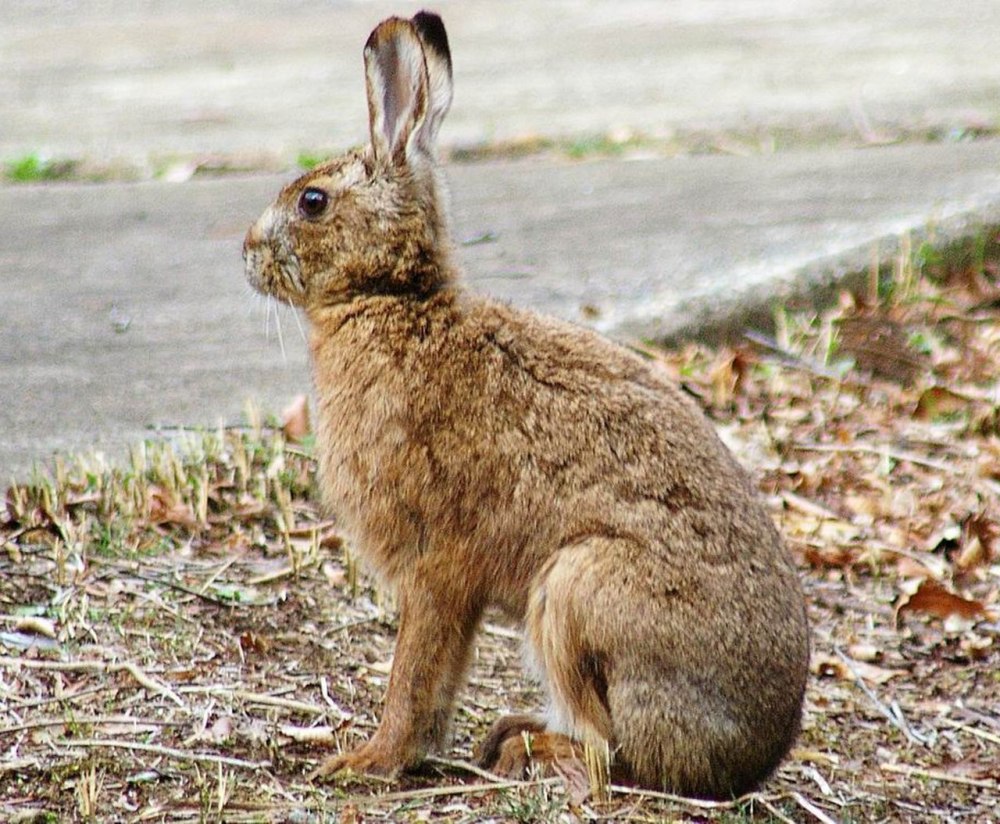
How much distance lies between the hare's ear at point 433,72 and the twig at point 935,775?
5.88 ft

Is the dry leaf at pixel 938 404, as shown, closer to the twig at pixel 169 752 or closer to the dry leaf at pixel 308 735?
the dry leaf at pixel 308 735

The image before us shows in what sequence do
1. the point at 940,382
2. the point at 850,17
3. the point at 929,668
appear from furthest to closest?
the point at 850,17 < the point at 940,382 < the point at 929,668

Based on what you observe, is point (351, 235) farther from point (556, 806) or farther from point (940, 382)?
point (940, 382)

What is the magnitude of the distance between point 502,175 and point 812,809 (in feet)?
19.7

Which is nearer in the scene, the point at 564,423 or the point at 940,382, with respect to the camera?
the point at 564,423

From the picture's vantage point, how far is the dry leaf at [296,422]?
5.57 meters

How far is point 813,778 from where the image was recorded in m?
3.88

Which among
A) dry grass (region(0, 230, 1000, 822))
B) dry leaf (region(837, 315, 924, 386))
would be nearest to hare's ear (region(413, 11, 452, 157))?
dry grass (region(0, 230, 1000, 822))

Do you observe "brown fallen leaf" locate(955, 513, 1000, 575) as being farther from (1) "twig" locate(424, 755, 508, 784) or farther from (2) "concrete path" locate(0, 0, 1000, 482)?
(1) "twig" locate(424, 755, 508, 784)

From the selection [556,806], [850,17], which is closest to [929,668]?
[556,806]

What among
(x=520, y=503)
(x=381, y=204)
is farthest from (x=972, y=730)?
(x=381, y=204)

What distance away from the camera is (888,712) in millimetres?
4324

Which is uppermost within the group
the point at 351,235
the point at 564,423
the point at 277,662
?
the point at 351,235

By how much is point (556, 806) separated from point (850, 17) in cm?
1156
